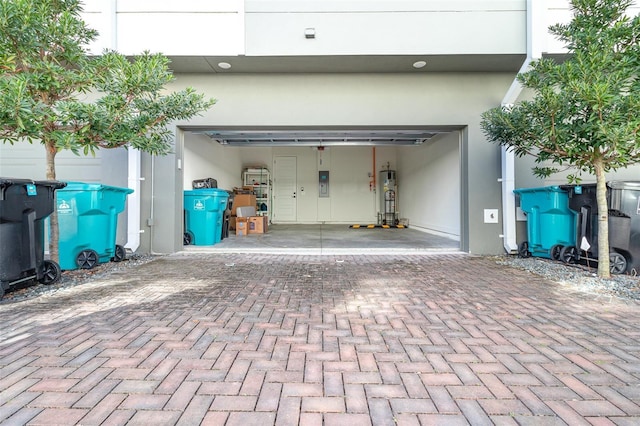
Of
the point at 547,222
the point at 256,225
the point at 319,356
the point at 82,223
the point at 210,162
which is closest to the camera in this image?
the point at 319,356

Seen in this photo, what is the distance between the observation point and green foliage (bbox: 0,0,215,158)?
3.09 meters

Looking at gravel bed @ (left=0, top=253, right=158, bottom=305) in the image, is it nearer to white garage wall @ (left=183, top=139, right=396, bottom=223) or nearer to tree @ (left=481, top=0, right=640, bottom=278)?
tree @ (left=481, top=0, right=640, bottom=278)

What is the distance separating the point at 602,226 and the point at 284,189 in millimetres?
10463

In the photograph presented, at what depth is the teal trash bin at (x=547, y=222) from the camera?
14.6 feet

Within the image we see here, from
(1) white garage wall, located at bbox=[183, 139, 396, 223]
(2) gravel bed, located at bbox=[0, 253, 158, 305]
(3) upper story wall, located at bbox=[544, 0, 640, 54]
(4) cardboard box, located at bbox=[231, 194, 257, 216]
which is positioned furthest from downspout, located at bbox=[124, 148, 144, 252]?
(1) white garage wall, located at bbox=[183, 139, 396, 223]

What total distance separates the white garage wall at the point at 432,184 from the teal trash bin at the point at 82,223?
6.42 m

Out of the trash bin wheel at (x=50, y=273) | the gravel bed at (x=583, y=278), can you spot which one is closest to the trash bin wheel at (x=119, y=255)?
the trash bin wheel at (x=50, y=273)

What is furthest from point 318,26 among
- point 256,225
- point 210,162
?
point 256,225

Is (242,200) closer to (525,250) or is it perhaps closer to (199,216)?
(199,216)

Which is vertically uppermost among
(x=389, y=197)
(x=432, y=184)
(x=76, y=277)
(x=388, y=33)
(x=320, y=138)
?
(x=388, y=33)

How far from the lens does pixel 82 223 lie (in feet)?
13.8

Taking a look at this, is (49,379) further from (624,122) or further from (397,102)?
(397,102)

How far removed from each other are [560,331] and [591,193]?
8.63 ft

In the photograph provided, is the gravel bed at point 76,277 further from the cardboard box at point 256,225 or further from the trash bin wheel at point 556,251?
the trash bin wheel at point 556,251
